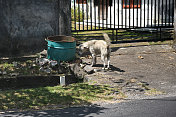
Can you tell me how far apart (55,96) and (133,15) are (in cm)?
691

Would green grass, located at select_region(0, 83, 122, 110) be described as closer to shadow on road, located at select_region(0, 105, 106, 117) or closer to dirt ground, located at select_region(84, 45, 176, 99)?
shadow on road, located at select_region(0, 105, 106, 117)

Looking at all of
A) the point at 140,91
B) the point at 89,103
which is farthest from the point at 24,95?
the point at 140,91

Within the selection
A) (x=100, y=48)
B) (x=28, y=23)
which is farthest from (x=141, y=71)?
(x=28, y=23)

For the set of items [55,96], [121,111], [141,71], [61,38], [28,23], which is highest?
[28,23]

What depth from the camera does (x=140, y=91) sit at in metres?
8.71

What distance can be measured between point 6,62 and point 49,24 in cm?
235

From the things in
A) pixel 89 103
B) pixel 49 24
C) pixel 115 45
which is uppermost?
pixel 49 24

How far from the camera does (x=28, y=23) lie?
42.5 feet

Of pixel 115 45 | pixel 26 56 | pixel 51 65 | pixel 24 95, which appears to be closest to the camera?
pixel 24 95

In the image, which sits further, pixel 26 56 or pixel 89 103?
pixel 26 56

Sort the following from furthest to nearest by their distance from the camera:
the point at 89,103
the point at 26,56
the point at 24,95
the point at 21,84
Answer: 1. the point at 26,56
2. the point at 21,84
3. the point at 24,95
4. the point at 89,103

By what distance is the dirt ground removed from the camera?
29.3 feet

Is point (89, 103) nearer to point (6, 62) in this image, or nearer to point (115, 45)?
point (6, 62)

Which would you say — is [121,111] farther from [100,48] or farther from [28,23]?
[28,23]
